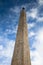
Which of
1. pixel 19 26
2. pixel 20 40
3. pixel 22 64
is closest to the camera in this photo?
pixel 22 64

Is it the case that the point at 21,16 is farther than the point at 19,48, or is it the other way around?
the point at 21,16

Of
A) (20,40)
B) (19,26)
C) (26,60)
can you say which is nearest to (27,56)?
(26,60)

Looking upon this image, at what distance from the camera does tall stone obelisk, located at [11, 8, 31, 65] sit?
55.0 ft

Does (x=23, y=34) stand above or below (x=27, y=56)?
above

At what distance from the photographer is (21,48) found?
680 inches

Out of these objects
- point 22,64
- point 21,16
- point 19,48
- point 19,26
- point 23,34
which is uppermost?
point 21,16

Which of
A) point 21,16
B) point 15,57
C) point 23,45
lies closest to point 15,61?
point 15,57

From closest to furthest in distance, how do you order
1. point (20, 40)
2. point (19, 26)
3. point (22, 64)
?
point (22, 64)
point (20, 40)
point (19, 26)

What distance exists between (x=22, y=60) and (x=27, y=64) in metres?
0.62

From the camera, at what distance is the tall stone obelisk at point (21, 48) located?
55.0 ft

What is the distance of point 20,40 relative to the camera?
1770 cm

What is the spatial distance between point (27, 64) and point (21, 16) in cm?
554

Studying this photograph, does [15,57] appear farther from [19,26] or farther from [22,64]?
[19,26]

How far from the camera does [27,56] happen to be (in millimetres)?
17188
